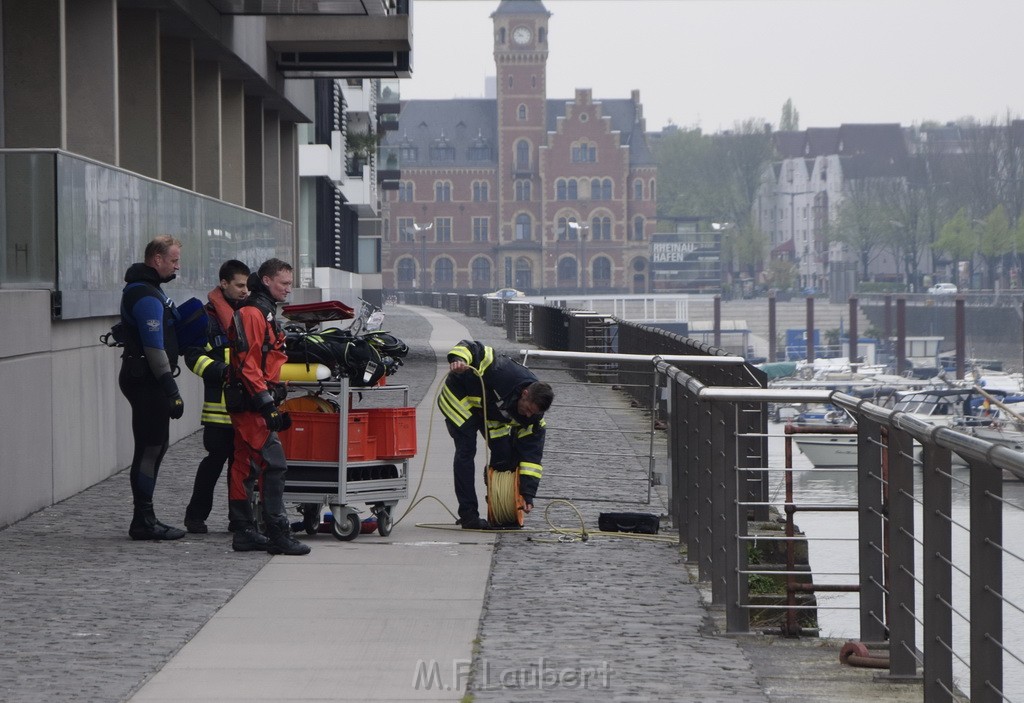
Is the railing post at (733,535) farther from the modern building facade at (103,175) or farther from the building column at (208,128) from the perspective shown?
the building column at (208,128)

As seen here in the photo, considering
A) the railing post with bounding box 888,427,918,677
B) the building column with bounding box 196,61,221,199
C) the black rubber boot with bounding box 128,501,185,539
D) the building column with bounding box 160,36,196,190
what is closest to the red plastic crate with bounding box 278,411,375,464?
the black rubber boot with bounding box 128,501,185,539

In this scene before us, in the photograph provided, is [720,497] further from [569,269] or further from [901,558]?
[569,269]

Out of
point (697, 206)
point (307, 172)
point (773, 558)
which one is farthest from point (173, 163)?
point (697, 206)

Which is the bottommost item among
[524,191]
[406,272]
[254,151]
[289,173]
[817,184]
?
[406,272]

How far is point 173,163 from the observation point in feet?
68.4

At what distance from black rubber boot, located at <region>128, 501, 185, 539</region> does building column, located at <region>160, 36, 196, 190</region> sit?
11.1 m

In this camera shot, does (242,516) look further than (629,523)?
No

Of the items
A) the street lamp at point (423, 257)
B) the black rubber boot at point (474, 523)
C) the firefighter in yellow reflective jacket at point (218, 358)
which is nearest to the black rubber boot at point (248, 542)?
the firefighter in yellow reflective jacket at point (218, 358)

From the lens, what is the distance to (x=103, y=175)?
13.8 m

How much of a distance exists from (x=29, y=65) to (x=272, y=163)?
16.1 meters

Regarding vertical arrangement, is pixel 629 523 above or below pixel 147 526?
below

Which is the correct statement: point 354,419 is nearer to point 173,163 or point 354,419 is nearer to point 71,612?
point 71,612

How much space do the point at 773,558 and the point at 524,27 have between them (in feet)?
505

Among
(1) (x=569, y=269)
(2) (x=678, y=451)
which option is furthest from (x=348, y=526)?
(1) (x=569, y=269)
